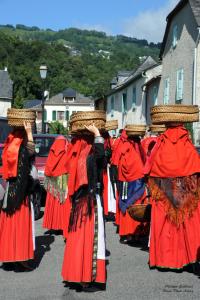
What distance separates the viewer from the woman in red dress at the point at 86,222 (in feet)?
20.1

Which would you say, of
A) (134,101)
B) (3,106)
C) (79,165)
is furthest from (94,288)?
(3,106)

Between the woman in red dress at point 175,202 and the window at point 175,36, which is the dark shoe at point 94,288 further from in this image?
the window at point 175,36

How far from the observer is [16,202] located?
6988 millimetres

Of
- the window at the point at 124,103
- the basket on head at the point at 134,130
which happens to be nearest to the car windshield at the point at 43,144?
the basket on head at the point at 134,130

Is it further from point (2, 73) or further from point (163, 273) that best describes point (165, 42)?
point (2, 73)

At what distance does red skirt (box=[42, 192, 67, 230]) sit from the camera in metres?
10.2

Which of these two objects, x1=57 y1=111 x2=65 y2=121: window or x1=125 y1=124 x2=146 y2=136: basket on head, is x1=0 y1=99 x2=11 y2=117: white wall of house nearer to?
x1=57 y1=111 x2=65 y2=121: window

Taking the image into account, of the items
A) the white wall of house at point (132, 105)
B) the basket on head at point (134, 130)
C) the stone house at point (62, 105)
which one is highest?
the stone house at point (62, 105)

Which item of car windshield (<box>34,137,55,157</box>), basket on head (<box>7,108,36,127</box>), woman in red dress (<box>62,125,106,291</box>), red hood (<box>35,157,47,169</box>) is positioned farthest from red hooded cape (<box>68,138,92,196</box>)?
car windshield (<box>34,137,55,157</box>)

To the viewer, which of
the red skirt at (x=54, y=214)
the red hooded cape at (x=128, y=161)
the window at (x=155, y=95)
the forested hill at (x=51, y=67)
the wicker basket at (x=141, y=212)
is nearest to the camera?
the wicker basket at (x=141, y=212)

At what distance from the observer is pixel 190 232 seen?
714 cm

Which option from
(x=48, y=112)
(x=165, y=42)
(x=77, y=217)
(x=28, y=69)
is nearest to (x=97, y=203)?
(x=77, y=217)

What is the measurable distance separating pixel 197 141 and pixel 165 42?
8555mm

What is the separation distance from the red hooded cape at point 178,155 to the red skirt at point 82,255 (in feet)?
4.66
